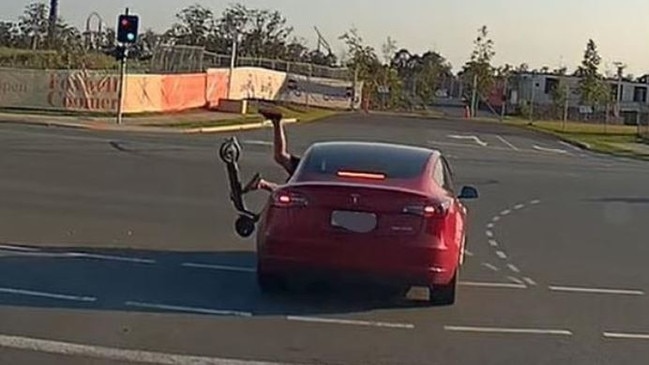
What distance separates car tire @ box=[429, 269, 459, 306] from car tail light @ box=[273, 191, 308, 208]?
129 centimetres

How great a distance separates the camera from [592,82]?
327 ft

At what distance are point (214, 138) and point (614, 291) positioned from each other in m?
29.0

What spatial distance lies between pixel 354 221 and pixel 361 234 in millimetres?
124

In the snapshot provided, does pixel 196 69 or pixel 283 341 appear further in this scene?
pixel 196 69

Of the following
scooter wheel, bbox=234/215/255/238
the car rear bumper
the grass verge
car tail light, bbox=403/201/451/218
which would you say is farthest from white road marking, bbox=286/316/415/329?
the grass verge

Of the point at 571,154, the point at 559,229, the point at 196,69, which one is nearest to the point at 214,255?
the point at 559,229

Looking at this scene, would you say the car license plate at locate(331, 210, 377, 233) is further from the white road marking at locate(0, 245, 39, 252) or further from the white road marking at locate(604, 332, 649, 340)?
the white road marking at locate(0, 245, 39, 252)

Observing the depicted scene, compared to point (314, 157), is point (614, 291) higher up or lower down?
lower down

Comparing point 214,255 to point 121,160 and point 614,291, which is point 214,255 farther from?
point 121,160

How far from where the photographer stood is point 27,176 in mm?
21344

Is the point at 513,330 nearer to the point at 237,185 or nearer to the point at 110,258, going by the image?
the point at 237,185

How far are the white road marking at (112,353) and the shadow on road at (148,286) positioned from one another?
135cm

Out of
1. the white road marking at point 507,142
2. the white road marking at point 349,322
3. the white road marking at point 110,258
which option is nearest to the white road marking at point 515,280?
the white road marking at point 349,322

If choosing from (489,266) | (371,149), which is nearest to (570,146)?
(489,266)
